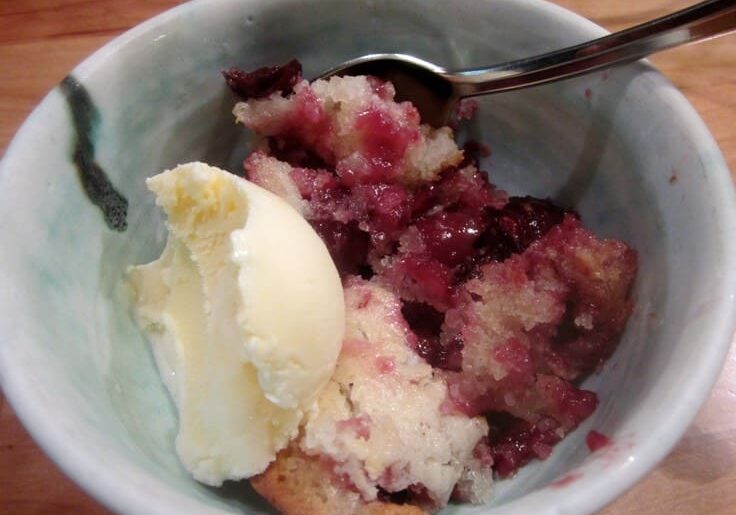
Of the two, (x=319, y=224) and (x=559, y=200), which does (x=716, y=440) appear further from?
(x=319, y=224)

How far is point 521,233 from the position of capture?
117 cm

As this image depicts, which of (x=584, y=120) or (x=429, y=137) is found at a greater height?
(x=584, y=120)

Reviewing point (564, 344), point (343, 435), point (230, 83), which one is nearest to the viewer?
point (343, 435)

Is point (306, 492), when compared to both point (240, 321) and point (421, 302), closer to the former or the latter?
point (240, 321)

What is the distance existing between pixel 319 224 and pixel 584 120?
0.48 metres

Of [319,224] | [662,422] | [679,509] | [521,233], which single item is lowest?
[679,509]

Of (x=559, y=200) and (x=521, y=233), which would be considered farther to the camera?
(x=559, y=200)

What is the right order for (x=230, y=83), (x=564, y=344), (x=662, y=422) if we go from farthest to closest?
(x=230, y=83)
(x=564, y=344)
(x=662, y=422)

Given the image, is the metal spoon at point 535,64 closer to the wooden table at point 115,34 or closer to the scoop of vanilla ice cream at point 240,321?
the scoop of vanilla ice cream at point 240,321

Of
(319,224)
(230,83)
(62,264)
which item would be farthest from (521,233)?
(62,264)

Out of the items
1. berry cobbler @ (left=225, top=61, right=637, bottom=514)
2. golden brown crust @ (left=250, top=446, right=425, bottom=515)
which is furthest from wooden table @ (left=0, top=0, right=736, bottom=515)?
golden brown crust @ (left=250, top=446, right=425, bottom=515)

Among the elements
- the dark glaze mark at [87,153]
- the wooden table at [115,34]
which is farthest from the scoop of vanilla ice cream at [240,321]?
the wooden table at [115,34]

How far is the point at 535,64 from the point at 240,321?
0.66 meters

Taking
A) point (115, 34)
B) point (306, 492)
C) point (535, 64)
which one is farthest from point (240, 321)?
point (115, 34)
